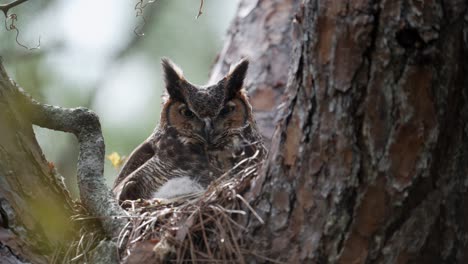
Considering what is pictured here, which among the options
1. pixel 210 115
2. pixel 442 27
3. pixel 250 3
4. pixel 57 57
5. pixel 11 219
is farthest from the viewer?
pixel 250 3

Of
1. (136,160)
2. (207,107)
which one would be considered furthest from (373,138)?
(136,160)

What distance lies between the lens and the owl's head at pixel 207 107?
355 cm

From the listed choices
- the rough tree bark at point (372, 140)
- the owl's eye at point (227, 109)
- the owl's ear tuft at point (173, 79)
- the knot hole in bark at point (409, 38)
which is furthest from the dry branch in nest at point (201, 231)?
the owl's ear tuft at point (173, 79)

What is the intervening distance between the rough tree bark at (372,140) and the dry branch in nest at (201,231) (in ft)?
0.27

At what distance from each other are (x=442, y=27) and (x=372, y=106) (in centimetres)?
26

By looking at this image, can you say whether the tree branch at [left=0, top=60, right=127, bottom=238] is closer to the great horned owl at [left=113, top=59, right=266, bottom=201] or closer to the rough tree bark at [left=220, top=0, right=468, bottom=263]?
the great horned owl at [left=113, top=59, right=266, bottom=201]

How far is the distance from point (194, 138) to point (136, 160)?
311mm

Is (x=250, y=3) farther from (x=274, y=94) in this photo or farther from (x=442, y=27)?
(x=442, y=27)

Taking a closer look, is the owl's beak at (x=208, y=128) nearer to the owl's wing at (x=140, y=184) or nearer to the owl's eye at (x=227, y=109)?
the owl's eye at (x=227, y=109)

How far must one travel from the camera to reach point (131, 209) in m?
2.81

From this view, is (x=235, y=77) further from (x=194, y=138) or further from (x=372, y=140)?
(x=372, y=140)

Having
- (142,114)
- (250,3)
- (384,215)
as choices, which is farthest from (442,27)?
(142,114)

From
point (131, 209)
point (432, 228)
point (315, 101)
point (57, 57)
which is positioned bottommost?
point (432, 228)

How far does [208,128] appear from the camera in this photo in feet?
11.5
